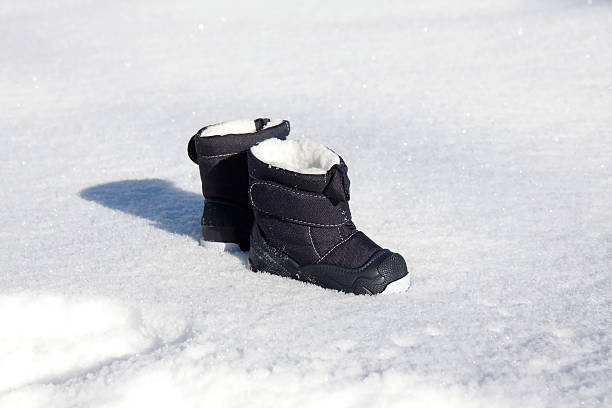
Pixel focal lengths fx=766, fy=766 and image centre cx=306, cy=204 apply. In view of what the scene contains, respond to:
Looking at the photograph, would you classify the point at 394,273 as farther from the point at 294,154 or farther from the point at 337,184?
the point at 294,154

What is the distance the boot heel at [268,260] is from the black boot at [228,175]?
0.56ft

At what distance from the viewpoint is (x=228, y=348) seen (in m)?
1.80

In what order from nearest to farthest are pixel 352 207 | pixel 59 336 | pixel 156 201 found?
pixel 59 336 → pixel 352 207 → pixel 156 201

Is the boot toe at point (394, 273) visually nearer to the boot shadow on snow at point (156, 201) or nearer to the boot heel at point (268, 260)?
the boot heel at point (268, 260)

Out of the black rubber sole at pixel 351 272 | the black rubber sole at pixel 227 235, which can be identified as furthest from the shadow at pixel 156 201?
the black rubber sole at pixel 351 272

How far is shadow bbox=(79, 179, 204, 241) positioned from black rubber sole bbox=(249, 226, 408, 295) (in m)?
0.47

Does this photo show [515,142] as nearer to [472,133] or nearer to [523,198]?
[472,133]

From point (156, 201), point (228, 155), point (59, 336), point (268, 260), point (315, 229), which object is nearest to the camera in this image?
point (59, 336)

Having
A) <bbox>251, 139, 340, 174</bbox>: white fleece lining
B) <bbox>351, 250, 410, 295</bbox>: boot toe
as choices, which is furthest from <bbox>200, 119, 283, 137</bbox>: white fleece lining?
<bbox>351, 250, 410, 295</bbox>: boot toe

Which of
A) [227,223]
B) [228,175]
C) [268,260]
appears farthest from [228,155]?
[268,260]

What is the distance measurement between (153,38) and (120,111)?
171 cm

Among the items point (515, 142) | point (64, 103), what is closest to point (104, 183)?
point (64, 103)

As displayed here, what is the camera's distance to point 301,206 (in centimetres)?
208

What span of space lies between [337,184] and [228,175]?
0.50 meters
